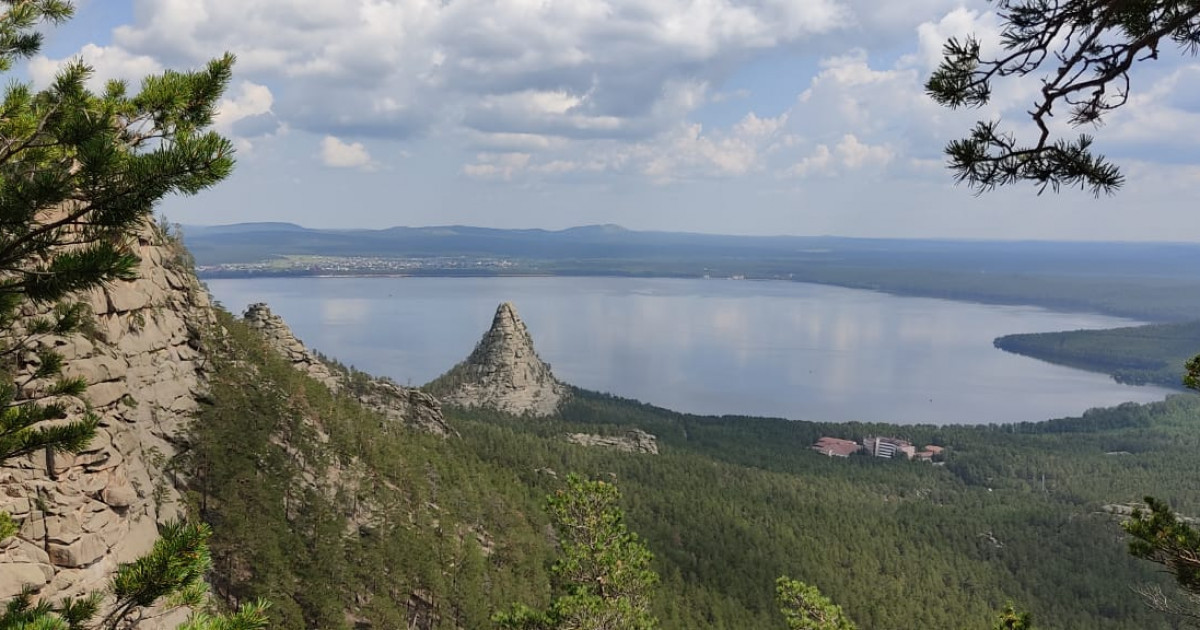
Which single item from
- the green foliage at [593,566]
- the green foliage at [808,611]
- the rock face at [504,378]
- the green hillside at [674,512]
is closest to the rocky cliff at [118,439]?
the green hillside at [674,512]

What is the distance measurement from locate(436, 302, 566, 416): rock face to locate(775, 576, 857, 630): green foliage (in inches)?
3562

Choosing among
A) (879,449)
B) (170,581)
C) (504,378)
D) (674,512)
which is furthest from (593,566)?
(879,449)

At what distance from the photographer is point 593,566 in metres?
19.2

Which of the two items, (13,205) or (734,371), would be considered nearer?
(13,205)

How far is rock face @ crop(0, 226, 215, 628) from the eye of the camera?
14094 mm

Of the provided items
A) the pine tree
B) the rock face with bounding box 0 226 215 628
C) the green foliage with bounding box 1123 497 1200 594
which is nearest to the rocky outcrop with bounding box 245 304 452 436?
the rock face with bounding box 0 226 215 628

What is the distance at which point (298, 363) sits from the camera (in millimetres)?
48688

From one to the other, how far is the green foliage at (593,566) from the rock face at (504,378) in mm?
87597

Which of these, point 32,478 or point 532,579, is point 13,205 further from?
point 532,579

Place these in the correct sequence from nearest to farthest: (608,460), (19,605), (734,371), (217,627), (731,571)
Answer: (217,627) → (19,605) → (731,571) → (608,460) → (734,371)

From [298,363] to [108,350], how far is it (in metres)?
29.0

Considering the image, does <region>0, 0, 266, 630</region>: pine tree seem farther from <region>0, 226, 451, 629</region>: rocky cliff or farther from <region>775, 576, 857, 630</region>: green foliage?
<region>775, 576, 857, 630</region>: green foliage

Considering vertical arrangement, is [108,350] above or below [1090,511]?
above

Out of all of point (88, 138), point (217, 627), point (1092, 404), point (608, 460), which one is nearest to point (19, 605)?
point (217, 627)
